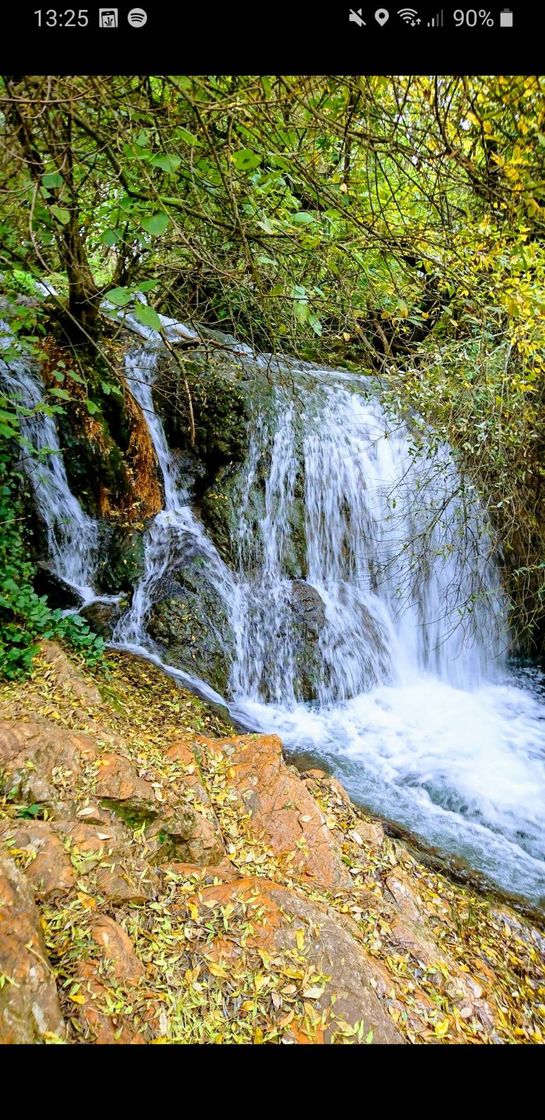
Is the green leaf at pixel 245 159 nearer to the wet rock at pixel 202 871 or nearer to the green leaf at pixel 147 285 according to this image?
the green leaf at pixel 147 285

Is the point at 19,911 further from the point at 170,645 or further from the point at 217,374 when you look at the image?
the point at 217,374

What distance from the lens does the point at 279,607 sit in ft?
21.5

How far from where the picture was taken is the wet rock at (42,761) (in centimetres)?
253

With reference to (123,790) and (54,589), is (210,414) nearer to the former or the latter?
(54,589)

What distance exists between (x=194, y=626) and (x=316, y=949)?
3872 mm

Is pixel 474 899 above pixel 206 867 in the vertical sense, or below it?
below

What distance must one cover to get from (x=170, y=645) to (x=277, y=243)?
3.93m

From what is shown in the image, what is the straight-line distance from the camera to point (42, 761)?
2.72 metres

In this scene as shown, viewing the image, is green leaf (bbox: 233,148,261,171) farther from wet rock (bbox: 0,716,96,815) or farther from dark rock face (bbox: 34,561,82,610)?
dark rock face (bbox: 34,561,82,610)
